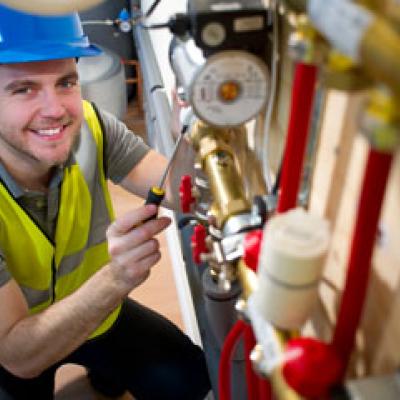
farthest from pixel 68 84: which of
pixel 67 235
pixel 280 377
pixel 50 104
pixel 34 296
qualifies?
pixel 280 377

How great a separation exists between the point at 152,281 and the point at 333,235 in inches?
53.3

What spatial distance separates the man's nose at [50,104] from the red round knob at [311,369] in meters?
0.67

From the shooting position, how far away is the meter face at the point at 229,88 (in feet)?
1.70

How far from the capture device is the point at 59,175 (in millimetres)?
998

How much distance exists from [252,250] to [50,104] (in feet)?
1.86

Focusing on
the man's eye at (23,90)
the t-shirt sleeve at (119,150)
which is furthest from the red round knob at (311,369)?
the t-shirt sleeve at (119,150)

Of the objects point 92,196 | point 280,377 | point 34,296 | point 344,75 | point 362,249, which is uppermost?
point 344,75

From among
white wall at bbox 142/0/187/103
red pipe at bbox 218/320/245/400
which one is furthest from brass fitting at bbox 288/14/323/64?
white wall at bbox 142/0/187/103

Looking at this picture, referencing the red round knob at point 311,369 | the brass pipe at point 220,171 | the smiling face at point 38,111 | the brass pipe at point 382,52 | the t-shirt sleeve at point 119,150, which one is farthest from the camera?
the t-shirt sleeve at point 119,150

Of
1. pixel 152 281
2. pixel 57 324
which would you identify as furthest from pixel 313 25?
pixel 152 281

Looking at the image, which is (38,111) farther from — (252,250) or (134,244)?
(252,250)

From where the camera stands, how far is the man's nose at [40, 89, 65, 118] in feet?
2.96

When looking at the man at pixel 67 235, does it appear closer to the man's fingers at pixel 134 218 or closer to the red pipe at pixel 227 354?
the man's fingers at pixel 134 218

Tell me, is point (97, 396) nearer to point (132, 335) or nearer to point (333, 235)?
point (132, 335)
